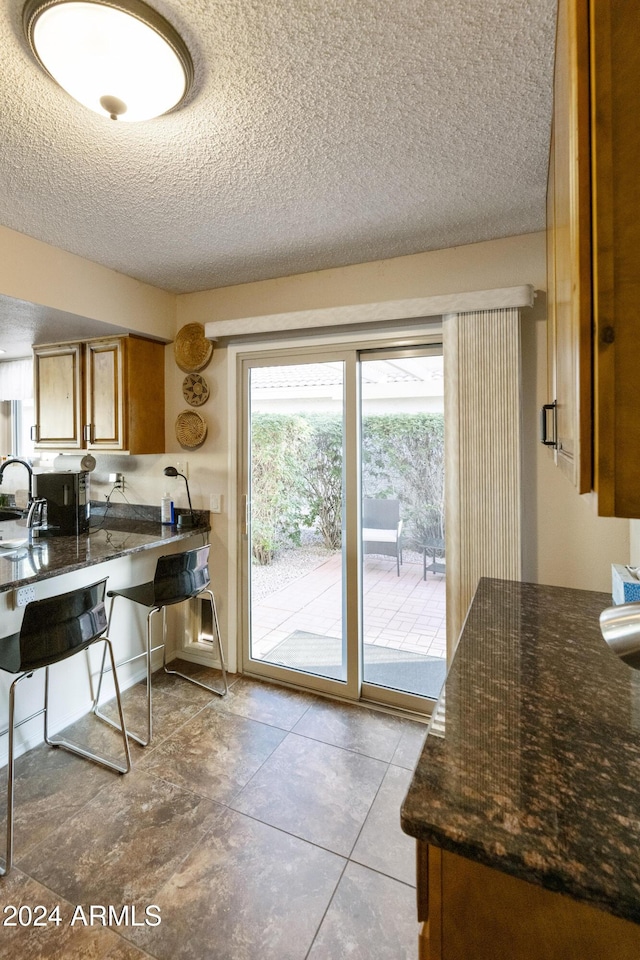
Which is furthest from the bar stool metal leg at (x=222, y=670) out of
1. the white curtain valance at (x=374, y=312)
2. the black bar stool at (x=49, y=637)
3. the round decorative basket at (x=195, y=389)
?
the white curtain valance at (x=374, y=312)

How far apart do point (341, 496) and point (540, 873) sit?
2132mm

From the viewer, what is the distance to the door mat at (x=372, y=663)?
2.54m

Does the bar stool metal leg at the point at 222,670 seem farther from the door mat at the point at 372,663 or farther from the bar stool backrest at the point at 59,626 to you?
the bar stool backrest at the point at 59,626

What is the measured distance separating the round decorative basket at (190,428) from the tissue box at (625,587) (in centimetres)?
244

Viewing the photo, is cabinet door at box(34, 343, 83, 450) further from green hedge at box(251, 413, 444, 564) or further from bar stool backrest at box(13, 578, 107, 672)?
bar stool backrest at box(13, 578, 107, 672)

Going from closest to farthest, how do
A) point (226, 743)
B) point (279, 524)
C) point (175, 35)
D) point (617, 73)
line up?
1. point (617, 73)
2. point (175, 35)
3. point (226, 743)
4. point (279, 524)

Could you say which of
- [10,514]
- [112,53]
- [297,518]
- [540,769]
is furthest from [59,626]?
[10,514]

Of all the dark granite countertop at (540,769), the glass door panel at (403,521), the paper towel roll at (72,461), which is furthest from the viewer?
the paper towel roll at (72,461)

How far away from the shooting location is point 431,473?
249 centimetres

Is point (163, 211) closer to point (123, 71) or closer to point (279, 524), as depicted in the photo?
point (123, 71)

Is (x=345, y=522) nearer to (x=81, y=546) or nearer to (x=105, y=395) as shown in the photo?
(x=81, y=546)

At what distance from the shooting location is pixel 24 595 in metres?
2.19

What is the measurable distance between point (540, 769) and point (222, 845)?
147cm

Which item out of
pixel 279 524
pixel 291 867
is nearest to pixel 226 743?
pixel 291 867
